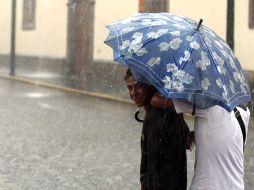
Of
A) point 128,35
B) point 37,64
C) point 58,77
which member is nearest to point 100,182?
point 128,35

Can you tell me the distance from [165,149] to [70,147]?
17.9ft

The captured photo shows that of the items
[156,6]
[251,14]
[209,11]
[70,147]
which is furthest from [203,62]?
[156,6]

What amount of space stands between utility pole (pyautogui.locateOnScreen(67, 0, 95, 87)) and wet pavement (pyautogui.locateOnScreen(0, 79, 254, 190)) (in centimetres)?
476

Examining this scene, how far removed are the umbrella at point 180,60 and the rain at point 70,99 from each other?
212cm

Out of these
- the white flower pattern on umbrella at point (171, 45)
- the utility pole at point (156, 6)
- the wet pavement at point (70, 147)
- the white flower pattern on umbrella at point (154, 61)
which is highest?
the utility pole at point (156, 6)

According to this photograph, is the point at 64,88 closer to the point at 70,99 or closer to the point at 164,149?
the point at 70,99

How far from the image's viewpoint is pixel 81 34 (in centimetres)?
1814

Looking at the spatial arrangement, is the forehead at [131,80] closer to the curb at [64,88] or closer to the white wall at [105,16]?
the curb at [64,88]

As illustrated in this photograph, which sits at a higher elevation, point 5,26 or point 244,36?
point 5,26

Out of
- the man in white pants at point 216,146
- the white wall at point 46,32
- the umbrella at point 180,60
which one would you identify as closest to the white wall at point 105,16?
the white wall at point 46,32

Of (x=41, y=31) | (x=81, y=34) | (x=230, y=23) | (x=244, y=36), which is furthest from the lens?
(x=41, y=31)

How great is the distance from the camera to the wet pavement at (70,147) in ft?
19.1

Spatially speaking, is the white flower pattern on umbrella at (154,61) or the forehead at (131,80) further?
the forehead at (131,80)

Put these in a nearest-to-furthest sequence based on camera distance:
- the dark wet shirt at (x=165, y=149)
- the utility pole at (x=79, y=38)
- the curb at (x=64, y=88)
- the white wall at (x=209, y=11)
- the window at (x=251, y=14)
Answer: the dark wet shirt at (x=165, y=149)
the window at (x=251, y=14)
the white wall at (x=209, y=11)
the curb at (x=64, y=88)
the utility pole at (x=79, y=38)
